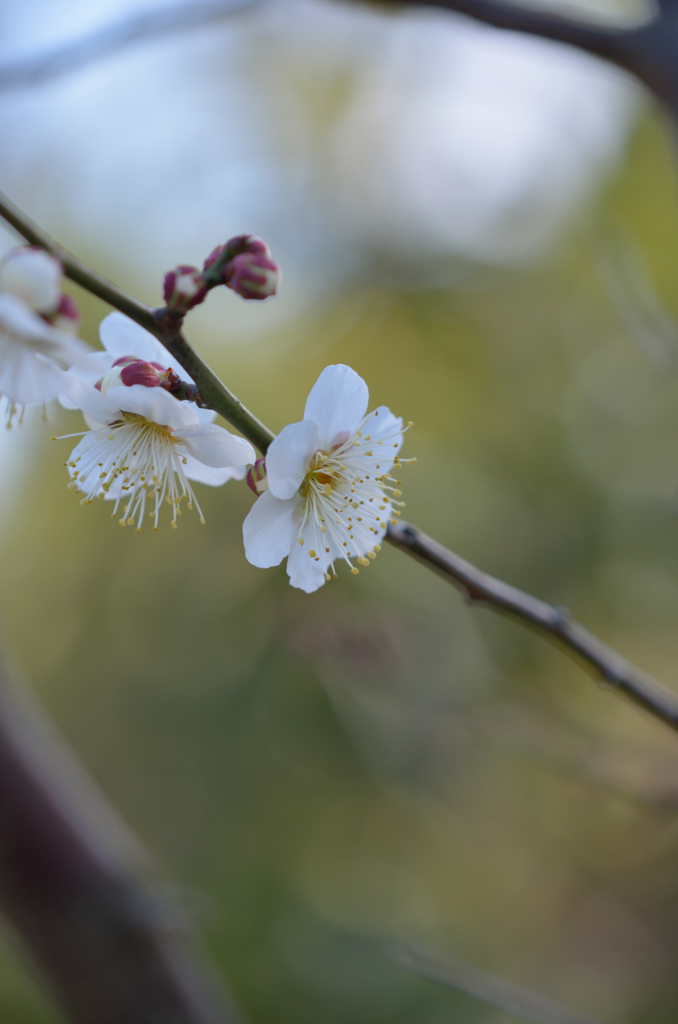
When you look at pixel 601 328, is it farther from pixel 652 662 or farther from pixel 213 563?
pixel 213 563

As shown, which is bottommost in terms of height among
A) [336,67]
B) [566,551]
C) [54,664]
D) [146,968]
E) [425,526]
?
[146,968]

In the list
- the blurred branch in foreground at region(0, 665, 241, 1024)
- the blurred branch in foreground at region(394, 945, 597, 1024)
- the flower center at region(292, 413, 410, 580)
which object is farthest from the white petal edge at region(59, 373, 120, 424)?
the blurred branch in foreground at region(0, 665, 241, 1024)

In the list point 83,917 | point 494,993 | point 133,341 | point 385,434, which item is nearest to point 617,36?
point 385,434

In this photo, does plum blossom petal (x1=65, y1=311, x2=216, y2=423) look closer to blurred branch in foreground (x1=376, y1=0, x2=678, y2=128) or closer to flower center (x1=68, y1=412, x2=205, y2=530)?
flower center (x1=68, y1=412, x2=205, y2=530)

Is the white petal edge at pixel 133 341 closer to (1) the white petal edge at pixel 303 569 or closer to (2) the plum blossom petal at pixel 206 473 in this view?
(2) the plum blossom petal at pixel 206 473

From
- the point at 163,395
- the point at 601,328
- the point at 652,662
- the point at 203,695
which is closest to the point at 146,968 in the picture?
the point at 163,395
